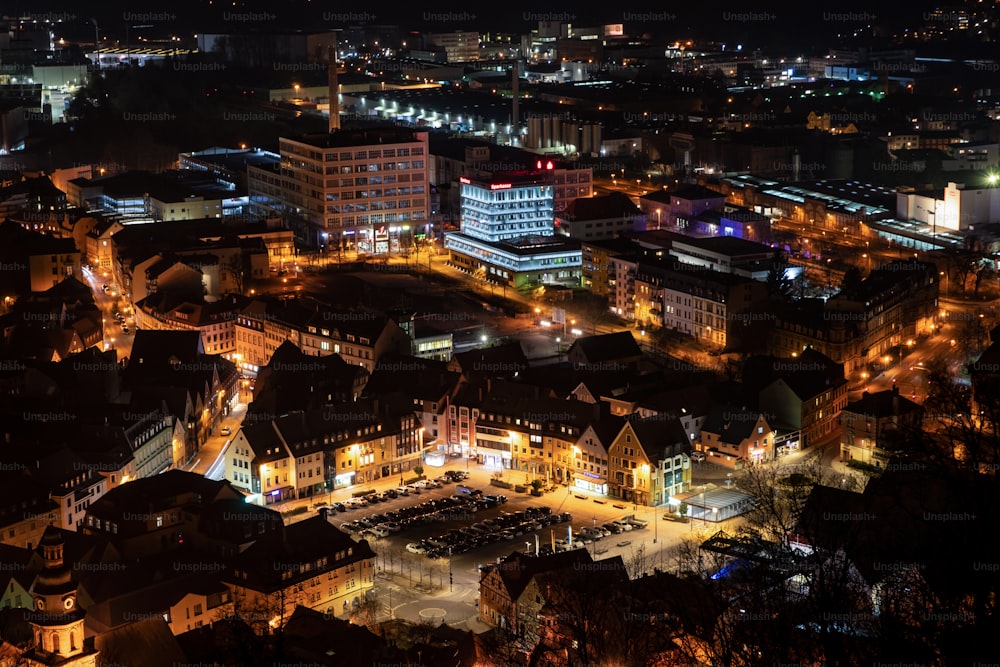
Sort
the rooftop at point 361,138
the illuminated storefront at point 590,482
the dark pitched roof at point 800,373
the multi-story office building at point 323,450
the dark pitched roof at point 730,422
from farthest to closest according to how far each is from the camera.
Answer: the rooftop at point 361,138 → the dark pitched roof at point 800,373 → the dark pitched roof at point 730,422 → the illuminated storefront at point 590,482 → the multi-story office building at point 323,450

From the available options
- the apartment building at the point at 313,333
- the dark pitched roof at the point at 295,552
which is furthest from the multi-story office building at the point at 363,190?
the dark pitched roof at the point at 295,552

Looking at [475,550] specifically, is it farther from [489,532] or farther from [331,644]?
[331,644]

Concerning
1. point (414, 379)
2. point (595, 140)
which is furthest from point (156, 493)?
point (595, 140)

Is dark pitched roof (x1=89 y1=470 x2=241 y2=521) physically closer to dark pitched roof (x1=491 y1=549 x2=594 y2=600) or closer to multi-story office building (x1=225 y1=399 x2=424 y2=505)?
multi-story office building (x1=225 y1=399 x2=424 y2=505)

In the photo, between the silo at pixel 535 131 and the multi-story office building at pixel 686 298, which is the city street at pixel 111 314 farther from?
the silo at pixel 535 131

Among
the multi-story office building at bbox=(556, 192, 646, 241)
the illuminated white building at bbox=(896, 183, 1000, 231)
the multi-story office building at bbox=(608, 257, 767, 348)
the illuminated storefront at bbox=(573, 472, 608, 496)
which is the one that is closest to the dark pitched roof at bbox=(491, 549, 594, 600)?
the illuminated storefront at bbox=(573, 472, 608, 496)
